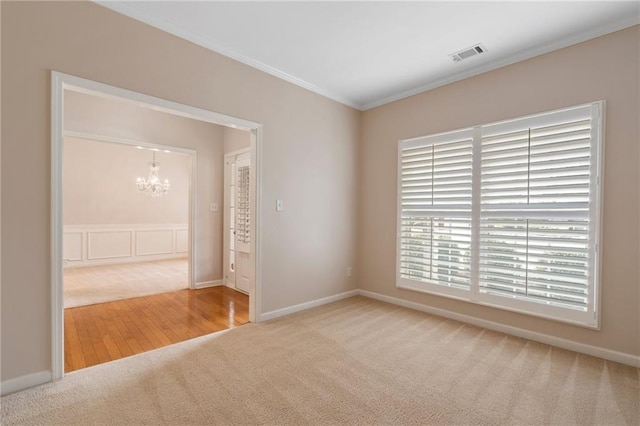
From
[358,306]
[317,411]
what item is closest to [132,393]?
[317,411]

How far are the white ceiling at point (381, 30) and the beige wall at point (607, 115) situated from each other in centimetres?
16

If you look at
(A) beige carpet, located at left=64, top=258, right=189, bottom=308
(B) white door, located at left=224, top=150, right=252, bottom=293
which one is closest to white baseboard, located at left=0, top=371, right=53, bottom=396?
(A) beige carpet, located at left=64, top=258, right=189, bottom=308

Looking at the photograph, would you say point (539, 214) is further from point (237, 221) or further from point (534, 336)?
point (237, 221)

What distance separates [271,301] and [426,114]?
9.69 feet

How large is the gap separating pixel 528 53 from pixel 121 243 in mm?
8405

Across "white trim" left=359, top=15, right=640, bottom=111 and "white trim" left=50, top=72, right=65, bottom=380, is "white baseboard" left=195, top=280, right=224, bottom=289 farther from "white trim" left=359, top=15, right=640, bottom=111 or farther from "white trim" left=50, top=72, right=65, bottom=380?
"white trim" left=359, top=15, right=640, bottom=111

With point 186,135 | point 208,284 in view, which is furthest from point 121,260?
point 186,135

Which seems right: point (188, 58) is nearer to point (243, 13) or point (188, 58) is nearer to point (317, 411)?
point (243, 13)

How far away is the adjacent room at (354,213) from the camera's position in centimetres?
201

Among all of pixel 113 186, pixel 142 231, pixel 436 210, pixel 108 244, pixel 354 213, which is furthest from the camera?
pixel 142 231

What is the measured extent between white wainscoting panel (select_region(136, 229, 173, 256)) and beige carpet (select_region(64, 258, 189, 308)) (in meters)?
0.49

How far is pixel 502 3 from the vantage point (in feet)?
7.56

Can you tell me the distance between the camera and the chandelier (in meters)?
7.27

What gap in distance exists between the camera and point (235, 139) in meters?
4.89
